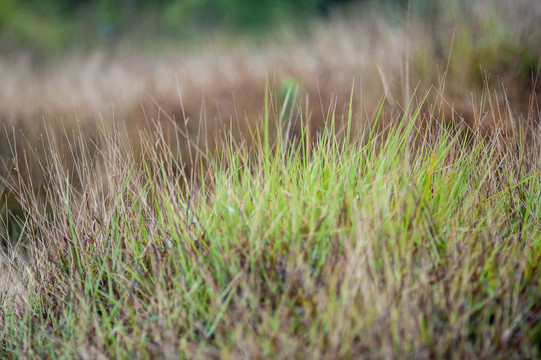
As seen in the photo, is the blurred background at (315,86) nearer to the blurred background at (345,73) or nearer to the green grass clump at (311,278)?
the blurred background at (345,73)

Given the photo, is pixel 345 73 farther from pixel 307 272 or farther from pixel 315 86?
pixel 307 272

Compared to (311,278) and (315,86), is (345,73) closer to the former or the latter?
(315,86)

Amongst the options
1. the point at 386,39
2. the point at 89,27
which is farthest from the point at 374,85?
the point at 89,27

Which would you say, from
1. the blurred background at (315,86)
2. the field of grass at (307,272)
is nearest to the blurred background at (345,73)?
the blurred background at (315,86)

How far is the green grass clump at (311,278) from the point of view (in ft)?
3.76

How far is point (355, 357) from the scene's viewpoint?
1096 millimetres

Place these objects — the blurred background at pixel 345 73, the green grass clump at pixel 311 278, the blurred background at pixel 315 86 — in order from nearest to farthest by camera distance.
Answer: the green grass clump at pixel 311 278, the blurred background at pixel 315 86, the blurred background at pixel 345 73

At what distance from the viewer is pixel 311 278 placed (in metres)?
1.32

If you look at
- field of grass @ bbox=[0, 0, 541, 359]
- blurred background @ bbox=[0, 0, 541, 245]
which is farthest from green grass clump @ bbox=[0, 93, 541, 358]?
blurred background @ bbox=[0, 0, 541, 245]

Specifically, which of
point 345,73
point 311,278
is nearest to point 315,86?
point 345,73

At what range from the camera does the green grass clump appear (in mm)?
1145

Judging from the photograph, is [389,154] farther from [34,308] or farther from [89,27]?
[89,27]

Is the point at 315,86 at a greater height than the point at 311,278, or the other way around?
the point at 315,86

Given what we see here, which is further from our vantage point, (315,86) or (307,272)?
(315,86)
